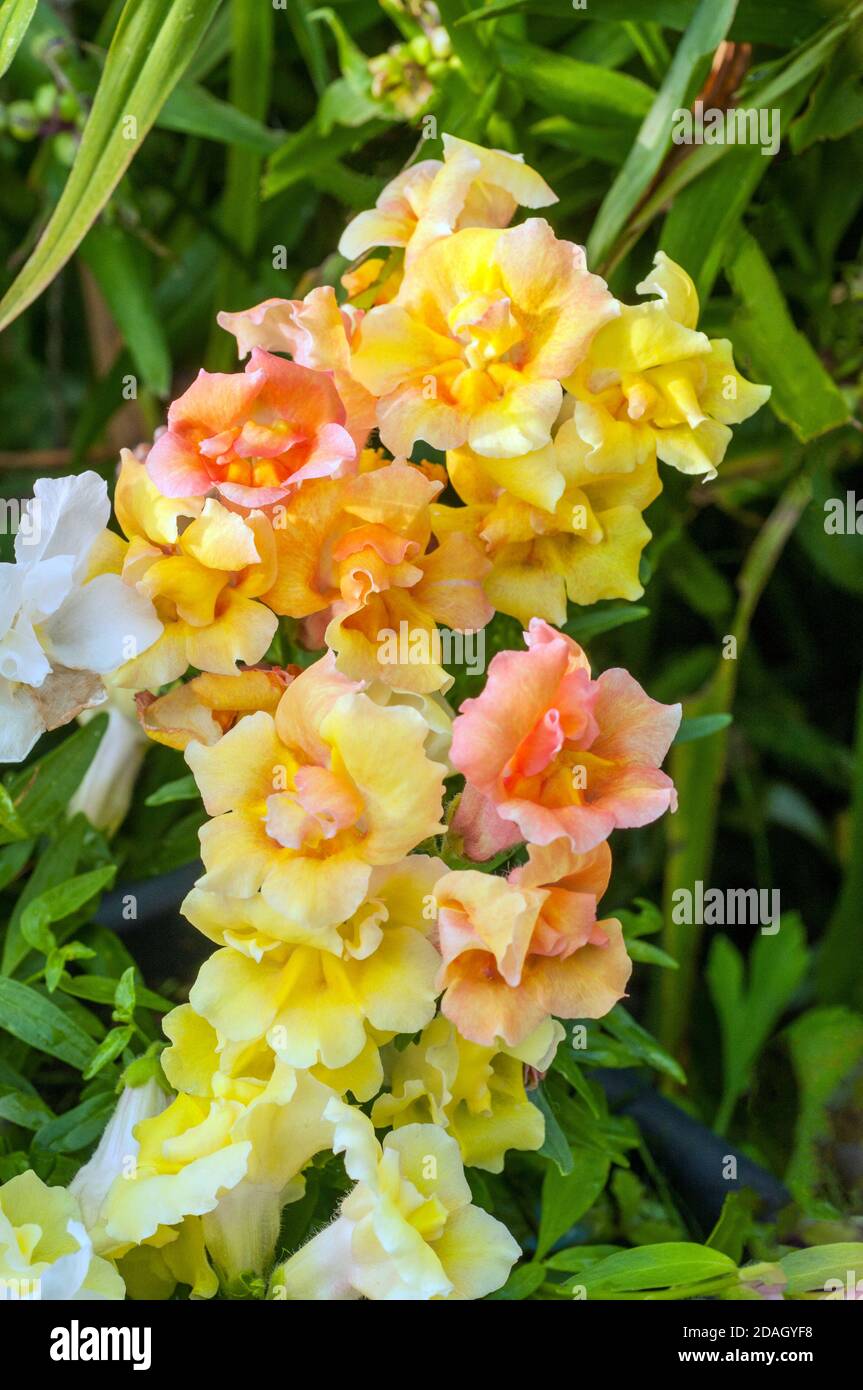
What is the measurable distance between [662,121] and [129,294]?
36 cm

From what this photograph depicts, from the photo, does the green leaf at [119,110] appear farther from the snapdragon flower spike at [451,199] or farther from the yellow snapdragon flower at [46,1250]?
the yellow snapdragon flower at [46,1250]

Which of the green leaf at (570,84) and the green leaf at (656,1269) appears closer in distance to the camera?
the green leaf at (656,1269)

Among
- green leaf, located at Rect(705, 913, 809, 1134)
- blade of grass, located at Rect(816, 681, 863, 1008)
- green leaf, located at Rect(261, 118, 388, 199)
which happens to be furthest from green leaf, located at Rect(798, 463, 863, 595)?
green leaf, located at Rect(261, 118, 388, 199)

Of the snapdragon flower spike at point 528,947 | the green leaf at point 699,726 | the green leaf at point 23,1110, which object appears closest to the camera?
the snapdragon flower spike at point 528,947

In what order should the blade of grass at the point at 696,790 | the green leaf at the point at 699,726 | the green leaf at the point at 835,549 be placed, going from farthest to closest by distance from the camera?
1. the green leaf at the point at 835,549
2. the blade of grass at the point at 696,790
3. the green leaf at the point at 699,726

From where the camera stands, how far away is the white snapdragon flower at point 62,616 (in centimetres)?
46

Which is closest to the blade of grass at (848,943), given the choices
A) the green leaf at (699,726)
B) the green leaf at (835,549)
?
the green leaf at (835,549)

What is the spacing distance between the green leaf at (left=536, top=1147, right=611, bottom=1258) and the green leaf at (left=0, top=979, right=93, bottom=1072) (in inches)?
7.6

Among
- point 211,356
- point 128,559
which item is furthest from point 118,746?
point 211,356

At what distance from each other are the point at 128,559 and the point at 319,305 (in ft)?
0.36

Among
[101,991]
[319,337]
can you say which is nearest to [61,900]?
[101,991]

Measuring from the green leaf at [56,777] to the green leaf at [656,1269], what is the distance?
11.7 inches
